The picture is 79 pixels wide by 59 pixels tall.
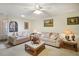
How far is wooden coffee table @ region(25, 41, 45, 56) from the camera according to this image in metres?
2.31

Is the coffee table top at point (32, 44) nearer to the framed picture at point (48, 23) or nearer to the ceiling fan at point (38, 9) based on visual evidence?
the framed picture at point (48, 23)

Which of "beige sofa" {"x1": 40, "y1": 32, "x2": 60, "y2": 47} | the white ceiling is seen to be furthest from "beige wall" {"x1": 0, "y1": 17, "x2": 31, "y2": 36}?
"beige sofa" {"x1": 40, "y1": 32, "x2": 60, "y2": 47}

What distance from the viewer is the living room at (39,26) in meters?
2.32

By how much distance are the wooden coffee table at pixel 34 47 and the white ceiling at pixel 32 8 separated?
0.62 meters

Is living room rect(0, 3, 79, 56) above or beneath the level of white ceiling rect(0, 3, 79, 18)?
beneath

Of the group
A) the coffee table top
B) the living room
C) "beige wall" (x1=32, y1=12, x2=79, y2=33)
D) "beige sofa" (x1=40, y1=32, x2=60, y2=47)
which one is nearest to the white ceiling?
the living room

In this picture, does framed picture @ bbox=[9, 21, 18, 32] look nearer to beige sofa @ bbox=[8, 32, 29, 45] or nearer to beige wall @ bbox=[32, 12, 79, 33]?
beige sofa @ bbox=[8, 32, 29, 45]

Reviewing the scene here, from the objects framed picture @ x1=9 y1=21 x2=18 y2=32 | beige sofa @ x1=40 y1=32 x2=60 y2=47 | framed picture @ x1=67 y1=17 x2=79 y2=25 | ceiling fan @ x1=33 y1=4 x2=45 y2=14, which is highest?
ceiling fan @ x1=33 y1=4 x2=45 y2=14

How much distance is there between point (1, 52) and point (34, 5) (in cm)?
123

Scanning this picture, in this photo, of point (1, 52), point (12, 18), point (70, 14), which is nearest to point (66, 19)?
point (70, 14)

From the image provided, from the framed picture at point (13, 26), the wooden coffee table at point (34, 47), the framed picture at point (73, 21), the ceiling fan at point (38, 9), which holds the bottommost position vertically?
the wooden coffee table at point (34, 47)

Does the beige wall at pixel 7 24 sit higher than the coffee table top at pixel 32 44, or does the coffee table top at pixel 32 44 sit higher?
the beige wall at pixel 7 24

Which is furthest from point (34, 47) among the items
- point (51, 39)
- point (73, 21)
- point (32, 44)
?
point (73, 21)

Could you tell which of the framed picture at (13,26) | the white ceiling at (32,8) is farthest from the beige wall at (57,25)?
the framed picture at (13,26)
